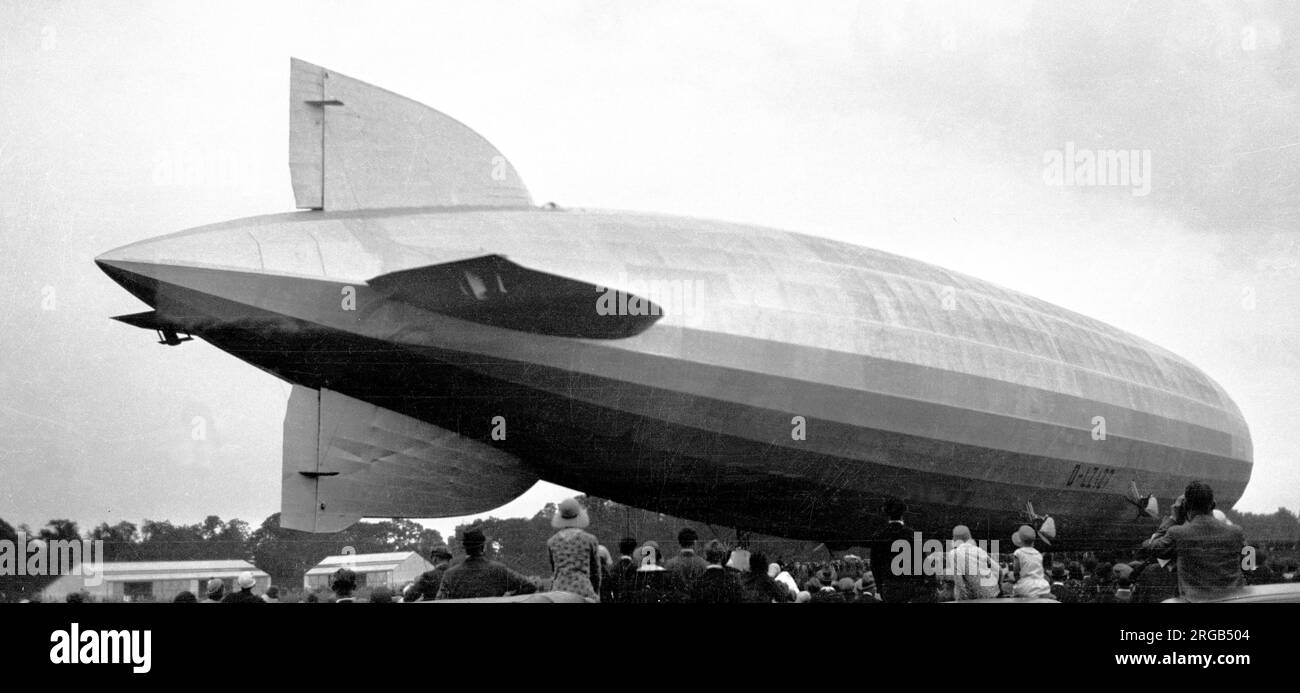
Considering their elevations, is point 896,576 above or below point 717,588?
below

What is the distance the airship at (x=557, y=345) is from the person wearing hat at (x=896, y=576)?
4.22m

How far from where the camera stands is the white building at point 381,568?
17.1 metres

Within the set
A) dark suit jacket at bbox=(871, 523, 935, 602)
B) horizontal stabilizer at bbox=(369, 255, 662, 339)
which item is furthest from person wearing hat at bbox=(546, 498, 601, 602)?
horizontal stabilizer at bbox=(369, 255, 662, 339)

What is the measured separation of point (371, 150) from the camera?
12602mm

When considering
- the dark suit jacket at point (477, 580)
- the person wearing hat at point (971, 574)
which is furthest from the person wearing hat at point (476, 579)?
the person wearing hat at point (971, 574)

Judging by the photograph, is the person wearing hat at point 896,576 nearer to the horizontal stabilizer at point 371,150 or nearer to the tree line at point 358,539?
the tree line at point 358,539

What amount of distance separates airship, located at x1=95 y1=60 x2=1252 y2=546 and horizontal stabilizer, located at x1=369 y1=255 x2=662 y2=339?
3cm

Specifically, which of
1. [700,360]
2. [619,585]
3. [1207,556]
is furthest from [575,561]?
[700,360]

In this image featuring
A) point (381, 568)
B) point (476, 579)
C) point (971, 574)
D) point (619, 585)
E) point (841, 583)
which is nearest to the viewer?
point (476, 579)

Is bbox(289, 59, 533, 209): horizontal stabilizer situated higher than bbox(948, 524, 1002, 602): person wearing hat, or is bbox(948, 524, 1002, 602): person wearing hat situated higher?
bbox(289, 59, 533, 209): horizontal stabilizer

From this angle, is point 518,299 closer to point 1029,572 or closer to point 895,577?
point 895,577

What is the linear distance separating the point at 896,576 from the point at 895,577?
0.03 m

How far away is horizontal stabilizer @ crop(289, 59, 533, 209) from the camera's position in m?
12.2

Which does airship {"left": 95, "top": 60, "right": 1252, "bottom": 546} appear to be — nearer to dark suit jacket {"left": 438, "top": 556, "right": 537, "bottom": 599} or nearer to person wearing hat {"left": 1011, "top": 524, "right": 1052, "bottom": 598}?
dark suit jacket {"left": 438, "top": 556, "right": 537, "bottom": 599}
